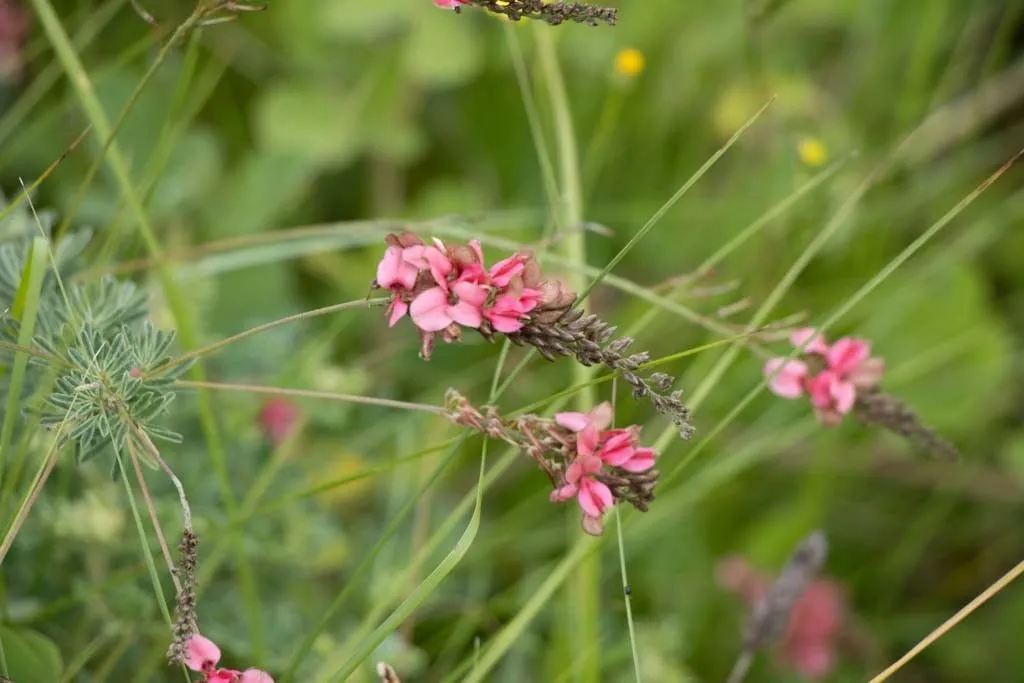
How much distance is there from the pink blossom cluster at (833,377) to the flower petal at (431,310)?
31 centimetres

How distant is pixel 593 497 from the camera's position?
0.71m

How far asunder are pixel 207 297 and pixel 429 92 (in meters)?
0.69

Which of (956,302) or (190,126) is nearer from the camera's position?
(956,302)

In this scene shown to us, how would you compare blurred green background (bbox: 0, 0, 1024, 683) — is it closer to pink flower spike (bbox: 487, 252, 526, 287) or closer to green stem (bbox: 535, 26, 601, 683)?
green stem (bbox: 535, 26, 601, 683)

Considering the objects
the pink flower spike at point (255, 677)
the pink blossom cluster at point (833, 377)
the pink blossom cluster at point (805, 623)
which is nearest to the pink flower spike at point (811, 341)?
the pink blossom cluster at point (833, 377)

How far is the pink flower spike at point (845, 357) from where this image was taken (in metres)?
0.88

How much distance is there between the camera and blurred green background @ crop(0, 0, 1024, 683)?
1.20 m

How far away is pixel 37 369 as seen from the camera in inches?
36.0

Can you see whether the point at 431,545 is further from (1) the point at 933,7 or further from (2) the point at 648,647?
(1) the point at 933,7

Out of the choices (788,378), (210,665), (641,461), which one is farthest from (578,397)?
(210,665)

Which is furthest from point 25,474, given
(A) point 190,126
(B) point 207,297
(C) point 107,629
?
(A) point 190,126

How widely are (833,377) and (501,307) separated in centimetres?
33

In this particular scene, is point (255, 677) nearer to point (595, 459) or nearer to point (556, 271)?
point (595, 459)

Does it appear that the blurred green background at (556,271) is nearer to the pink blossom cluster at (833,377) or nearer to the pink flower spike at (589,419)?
the pink blossom cluster at (833,377)
